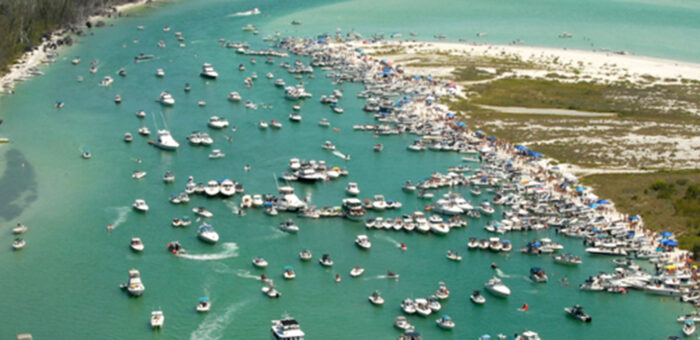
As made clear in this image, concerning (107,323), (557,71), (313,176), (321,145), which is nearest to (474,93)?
(557,71)

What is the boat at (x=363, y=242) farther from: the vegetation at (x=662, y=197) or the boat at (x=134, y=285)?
the vegetation at (x=662, y=197)

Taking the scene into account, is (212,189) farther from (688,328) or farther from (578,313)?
(688,328)

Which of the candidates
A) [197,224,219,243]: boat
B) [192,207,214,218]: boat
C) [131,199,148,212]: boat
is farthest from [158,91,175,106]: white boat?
[197,224,219,243]: boat

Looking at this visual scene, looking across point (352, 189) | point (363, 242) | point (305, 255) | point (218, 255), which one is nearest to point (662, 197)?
point (352, 189)

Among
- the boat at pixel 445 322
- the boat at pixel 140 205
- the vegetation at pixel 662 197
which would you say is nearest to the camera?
the boat at pixel 445 322

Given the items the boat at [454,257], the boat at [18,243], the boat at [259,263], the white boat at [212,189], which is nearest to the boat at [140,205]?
the white boat at [212,189]

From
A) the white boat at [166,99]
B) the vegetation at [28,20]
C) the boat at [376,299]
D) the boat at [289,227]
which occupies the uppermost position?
the vegetation at [28,20]
